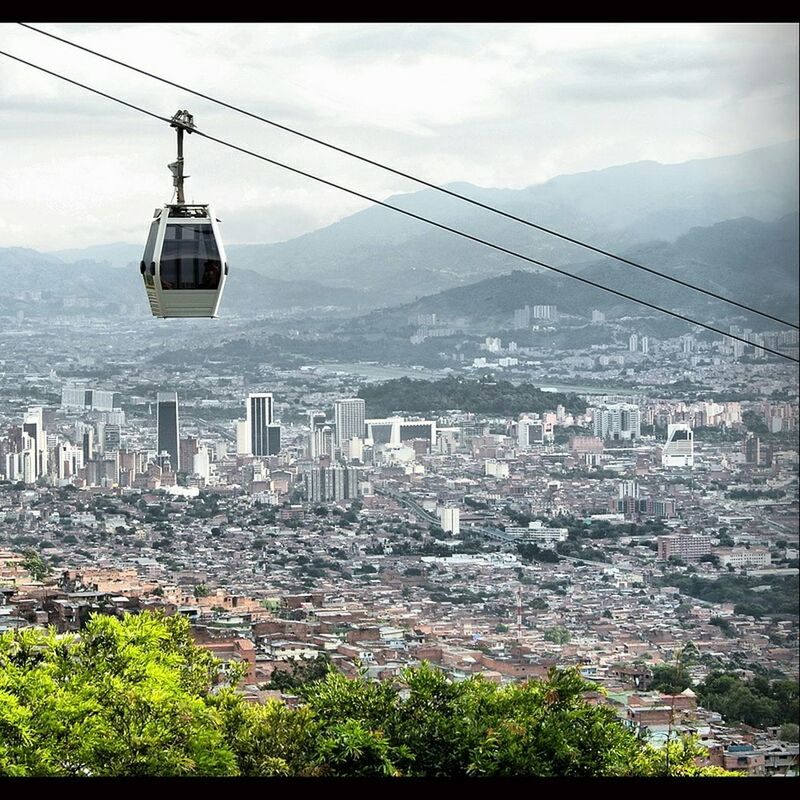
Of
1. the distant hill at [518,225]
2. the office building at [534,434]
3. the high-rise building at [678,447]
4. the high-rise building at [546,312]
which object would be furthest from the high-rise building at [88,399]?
Result: the high-rise building at [678,447]

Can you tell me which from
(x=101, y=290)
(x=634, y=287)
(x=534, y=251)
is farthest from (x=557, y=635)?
(x=101, y=290)

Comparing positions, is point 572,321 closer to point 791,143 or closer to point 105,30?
point 791,143

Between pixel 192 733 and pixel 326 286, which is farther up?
pixel 326 286

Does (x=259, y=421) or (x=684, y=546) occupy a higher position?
(x=259, y=421)

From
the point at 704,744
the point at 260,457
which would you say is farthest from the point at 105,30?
the point at 704,744

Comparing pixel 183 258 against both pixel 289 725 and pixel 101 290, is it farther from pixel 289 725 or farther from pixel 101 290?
pixel 101 290

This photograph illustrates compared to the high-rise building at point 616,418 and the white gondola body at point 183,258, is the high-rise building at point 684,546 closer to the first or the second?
the high-rise building at point 616,418
